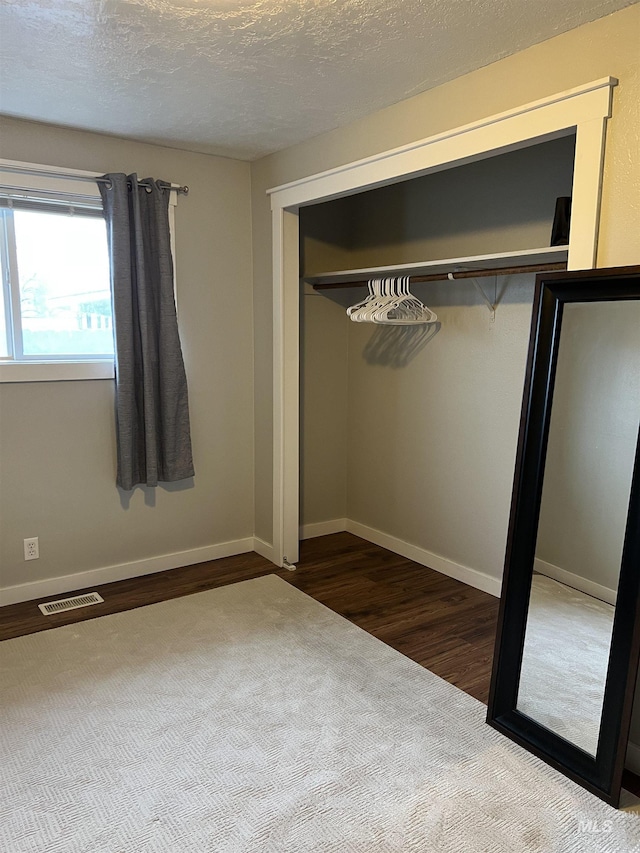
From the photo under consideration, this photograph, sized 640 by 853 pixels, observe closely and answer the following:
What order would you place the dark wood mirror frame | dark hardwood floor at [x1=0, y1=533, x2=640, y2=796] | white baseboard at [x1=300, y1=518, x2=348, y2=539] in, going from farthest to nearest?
1. white baseboard at [x1=300, y1=518, x2=348, y2=539]
2. dark hardwood floor at [x1=0, y1=533, x2=640, y2=796]
3. the dark wood mirror frame

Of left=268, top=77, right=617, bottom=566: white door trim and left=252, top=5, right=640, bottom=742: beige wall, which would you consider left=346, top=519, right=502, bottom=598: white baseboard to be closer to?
left=252, top=5, right=640, bottom=742: beige wall

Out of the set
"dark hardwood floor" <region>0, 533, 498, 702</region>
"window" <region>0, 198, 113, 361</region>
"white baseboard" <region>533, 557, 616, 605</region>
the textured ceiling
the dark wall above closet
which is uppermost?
the textured ceiling

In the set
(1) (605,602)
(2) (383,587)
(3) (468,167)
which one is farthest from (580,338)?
(2) (383,587)

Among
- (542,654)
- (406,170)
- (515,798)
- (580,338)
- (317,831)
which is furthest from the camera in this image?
(406,170)

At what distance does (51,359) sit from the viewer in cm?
331

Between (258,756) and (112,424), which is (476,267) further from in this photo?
(258,756)

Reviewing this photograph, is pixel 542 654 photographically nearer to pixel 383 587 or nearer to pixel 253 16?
pixel 383 587

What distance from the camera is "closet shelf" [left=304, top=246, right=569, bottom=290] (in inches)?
107

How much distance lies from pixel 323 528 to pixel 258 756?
93.6 inches

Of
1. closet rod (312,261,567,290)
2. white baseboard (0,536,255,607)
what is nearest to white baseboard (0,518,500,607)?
white baseboard (0,536,255,607)

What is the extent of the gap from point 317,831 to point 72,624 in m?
1.74

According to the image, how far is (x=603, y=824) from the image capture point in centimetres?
186

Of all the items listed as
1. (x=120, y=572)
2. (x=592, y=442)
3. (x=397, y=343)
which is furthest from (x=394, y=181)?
(x=120, y=572)

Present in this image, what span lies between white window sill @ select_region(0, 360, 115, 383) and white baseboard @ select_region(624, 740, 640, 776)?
2906mm
